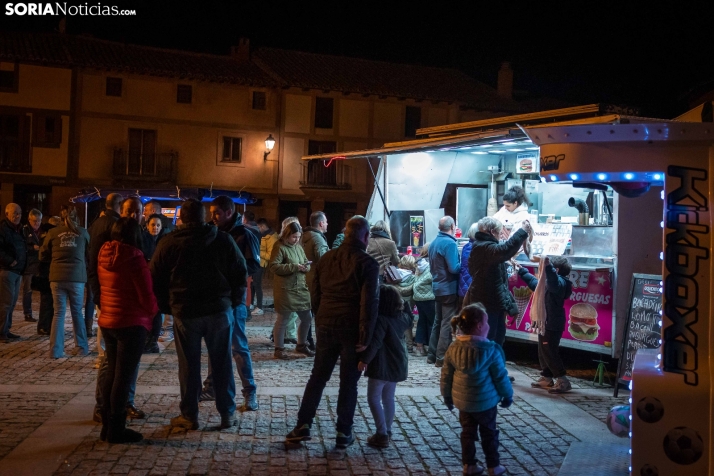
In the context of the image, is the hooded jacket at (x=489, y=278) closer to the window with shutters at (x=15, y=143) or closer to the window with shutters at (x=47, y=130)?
the window with shutters at (x=47, y=130)

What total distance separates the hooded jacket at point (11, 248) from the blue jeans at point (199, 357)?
17.8ft

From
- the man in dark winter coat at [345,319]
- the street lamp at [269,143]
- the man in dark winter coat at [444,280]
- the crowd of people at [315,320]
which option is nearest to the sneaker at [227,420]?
the crowd of people at [315,320]

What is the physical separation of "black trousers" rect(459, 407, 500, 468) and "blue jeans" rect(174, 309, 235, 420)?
2.04 metres

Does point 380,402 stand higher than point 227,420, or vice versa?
point 380,402

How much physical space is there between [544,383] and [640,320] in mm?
1217

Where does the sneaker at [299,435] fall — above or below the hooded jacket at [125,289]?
below

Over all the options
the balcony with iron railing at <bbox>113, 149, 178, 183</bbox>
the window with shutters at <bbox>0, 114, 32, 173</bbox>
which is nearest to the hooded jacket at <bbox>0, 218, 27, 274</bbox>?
the balcony with iron railing at <bbox>113, 149, 178, 183</bbox>

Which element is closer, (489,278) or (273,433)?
(273,433)

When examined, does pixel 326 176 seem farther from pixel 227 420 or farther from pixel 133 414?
pixel 227 420

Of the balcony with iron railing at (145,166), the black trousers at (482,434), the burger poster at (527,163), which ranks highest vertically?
the balcony with iron railing at (145,166)

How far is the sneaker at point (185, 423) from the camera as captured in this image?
5863 millimetres

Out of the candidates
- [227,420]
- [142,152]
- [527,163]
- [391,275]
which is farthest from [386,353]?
[142,152]

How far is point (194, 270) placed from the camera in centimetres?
565

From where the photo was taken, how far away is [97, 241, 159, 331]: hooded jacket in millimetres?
5578
